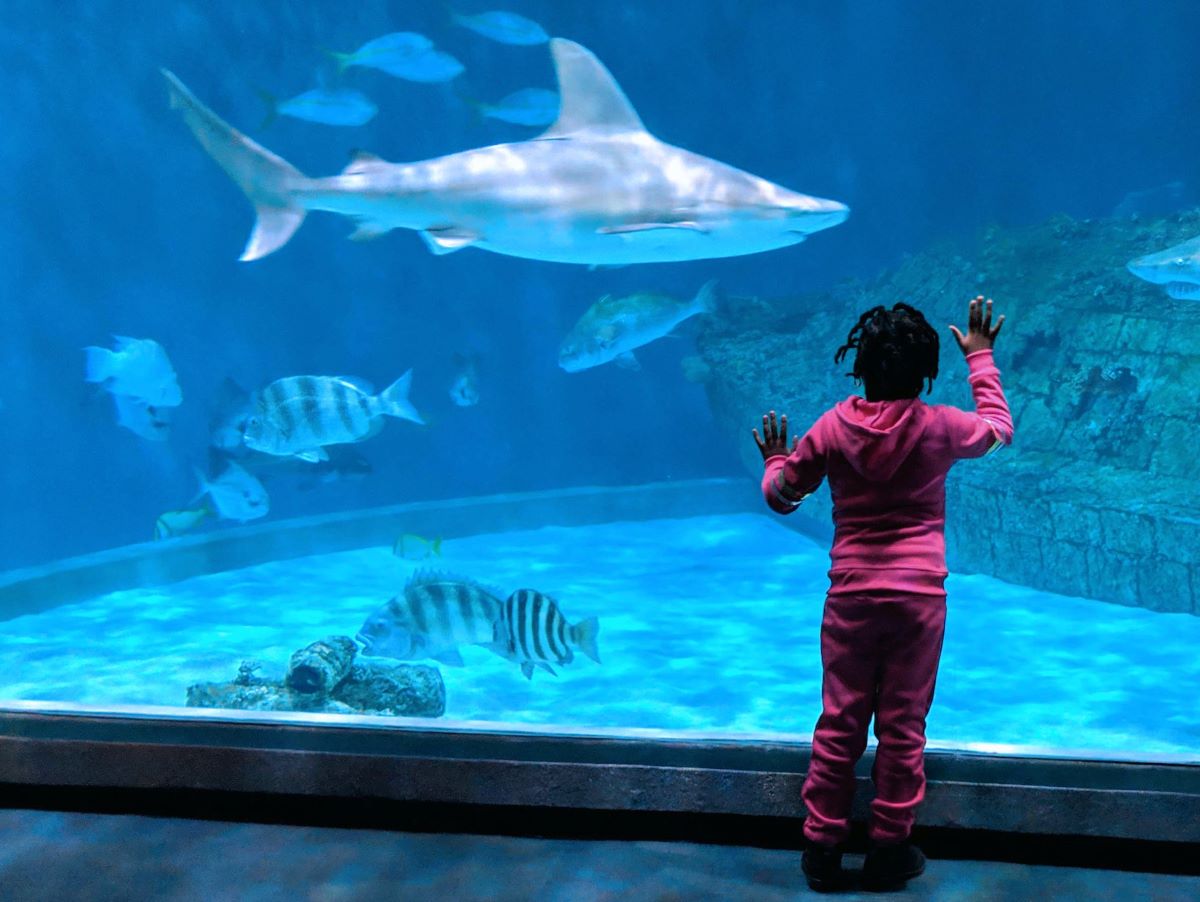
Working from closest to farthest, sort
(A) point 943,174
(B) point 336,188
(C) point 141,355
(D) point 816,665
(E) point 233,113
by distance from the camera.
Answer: (B) point 336,188 → (D) point 816,665 → (C) point 141,355 → (E) point 233,113 → (A) point 943,174

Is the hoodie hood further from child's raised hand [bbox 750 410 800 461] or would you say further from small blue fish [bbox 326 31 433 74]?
small blue fish [bbox 326 31 433 74]

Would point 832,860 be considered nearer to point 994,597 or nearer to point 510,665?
point 510,665

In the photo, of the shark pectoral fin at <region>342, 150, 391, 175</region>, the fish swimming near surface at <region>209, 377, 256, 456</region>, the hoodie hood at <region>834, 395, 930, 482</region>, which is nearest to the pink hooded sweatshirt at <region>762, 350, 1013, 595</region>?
the hoodie hood at <region>834, 395, 930, 482</region>

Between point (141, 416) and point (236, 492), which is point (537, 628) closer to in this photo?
point (236, 492)

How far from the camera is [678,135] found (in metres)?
16.8

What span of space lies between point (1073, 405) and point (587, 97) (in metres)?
5.27

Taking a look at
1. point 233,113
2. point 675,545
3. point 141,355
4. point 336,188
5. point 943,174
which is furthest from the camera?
point 943,174

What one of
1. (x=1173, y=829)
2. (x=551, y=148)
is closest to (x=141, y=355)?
(x=551, y=148)

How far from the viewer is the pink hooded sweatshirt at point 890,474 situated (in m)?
1.40

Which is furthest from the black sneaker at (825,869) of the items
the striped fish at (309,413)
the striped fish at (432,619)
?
the striped fish at (309,413)

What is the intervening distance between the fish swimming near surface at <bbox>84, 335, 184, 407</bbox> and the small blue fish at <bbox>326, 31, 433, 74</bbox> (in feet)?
9.24

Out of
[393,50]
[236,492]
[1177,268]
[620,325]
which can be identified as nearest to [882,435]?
[1177,268]

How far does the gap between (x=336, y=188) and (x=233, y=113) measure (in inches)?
553

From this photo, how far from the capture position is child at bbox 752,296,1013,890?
1400mm
